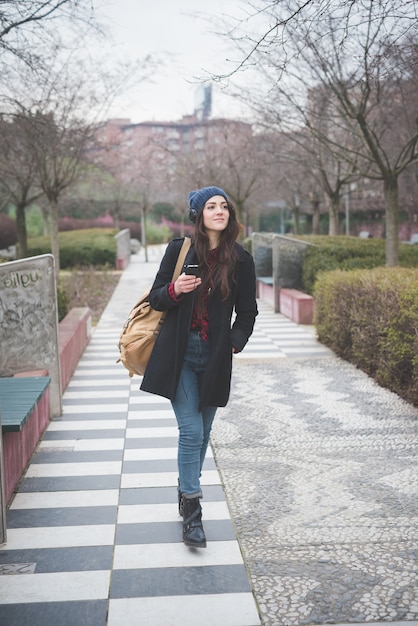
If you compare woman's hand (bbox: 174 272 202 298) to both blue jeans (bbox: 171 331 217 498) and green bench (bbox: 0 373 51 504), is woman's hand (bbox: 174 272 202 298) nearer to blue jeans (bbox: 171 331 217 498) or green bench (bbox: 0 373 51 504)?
blue jeans (bbox: 171 331 217 498)

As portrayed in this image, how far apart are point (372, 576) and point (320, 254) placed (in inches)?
410

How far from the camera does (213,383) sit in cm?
368

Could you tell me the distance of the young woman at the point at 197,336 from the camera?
3.70 m

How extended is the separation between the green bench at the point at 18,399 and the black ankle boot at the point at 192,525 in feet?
3.48

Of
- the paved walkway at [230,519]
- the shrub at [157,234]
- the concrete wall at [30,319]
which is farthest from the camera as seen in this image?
the shrub at [157,234]

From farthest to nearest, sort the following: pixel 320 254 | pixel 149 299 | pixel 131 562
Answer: pixel 320 254 → pixel 149 299 → pixel 131 562

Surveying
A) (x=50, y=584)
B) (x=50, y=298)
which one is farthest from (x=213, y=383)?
(x=50, y=298)

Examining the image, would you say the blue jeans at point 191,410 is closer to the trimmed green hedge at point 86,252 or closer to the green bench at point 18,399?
the green bench at point 18,399

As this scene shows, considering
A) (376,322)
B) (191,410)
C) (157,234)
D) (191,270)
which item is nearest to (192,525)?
(191,410)

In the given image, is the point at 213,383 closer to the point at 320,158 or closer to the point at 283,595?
the point at 283,595

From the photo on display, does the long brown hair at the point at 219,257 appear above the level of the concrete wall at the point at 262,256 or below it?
above

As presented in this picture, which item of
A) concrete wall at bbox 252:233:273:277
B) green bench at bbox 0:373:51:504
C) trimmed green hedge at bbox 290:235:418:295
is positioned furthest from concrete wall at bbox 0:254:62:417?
concrete wall at bbox 252:233:273:277

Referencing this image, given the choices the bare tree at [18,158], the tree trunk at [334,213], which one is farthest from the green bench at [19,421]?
the tree trunk at [334,213]

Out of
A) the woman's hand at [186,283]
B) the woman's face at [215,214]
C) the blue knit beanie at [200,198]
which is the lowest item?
the woman's hand at [186,283]
